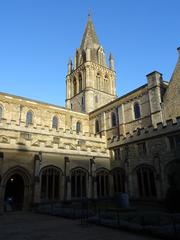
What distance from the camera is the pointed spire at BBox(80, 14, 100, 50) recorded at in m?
55.8

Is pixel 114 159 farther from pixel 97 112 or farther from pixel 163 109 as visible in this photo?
pixel 97 112

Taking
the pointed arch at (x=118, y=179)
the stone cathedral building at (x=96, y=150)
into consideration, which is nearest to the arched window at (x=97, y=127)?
the stone cathedral building at (x=96, y=150)

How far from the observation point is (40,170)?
66.3 ft

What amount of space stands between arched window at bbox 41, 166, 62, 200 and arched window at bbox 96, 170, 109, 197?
18.0 feet

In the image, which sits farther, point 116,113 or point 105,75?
point 105,75

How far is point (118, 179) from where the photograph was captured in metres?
24.5

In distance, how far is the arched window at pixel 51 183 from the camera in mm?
20297

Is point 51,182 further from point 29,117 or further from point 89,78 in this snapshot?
point 89,78

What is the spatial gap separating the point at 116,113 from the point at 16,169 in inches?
818

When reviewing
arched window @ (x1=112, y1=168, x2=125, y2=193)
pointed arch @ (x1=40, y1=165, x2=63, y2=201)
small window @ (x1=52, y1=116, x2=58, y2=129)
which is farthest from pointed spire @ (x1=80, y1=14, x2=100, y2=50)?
pointed arch @ (x1=40, y1=165, x2=63, y2=201)

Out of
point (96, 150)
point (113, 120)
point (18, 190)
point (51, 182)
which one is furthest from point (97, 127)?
point (18, 190)

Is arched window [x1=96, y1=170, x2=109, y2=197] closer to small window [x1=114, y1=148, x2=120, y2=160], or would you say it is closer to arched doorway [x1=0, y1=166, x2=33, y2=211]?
small window [x1=114, y1=148, x2=120, y2=160]

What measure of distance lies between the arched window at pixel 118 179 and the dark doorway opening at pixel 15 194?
1120 cm

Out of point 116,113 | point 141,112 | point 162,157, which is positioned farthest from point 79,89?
point 162,157
